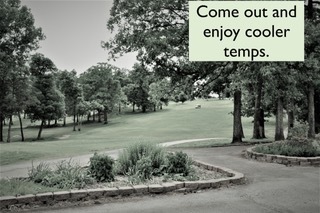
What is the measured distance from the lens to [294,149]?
1269cm

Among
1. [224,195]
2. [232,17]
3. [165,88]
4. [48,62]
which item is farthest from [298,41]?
[48,62]

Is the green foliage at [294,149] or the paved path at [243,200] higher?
the green foliage at [294,149]

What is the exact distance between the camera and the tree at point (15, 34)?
28234 millimetres

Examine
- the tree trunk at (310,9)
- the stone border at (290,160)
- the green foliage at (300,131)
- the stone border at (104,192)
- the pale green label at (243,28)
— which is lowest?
the stone border at (290,160)

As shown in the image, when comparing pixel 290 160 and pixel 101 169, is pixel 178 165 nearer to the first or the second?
pixel 101 169

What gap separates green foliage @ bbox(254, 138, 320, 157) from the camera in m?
12.4

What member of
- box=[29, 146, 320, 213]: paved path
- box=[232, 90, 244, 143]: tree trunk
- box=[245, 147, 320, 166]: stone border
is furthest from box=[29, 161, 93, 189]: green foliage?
box=[232, 90, 244, 143]: tree trunk

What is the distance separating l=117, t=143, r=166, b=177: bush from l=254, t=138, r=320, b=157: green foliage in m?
5.24

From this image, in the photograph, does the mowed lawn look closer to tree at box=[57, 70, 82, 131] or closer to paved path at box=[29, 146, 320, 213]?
paved path at box=[29, 146, 320, 213]

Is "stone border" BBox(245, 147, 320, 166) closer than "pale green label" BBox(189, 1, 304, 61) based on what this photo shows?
No

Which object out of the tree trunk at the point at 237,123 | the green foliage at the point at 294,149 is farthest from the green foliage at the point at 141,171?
the tree trunk at the point at 237,123

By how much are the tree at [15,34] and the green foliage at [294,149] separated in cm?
2241

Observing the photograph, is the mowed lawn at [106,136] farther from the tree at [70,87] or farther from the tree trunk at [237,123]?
the tree at [70,87]

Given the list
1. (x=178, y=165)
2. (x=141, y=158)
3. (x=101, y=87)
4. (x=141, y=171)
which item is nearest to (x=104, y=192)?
(x=141, y=171)
